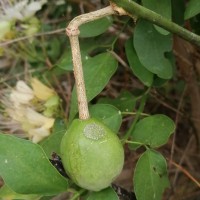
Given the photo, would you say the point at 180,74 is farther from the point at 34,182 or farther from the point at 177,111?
the point at 34,182

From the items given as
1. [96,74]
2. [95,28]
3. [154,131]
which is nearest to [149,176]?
[154,131]

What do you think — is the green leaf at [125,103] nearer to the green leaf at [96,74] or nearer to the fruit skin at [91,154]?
the green leaf at [96,74]

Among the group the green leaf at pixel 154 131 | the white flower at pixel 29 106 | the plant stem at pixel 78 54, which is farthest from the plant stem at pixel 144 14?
the white flower at pixel 29 106

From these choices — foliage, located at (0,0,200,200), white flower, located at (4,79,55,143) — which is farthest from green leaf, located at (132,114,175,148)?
white flower, located at (4,79,55,143)

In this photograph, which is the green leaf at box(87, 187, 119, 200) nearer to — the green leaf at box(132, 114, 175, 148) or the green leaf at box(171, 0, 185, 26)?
the green leaf at box(132, 114, 175, 148)

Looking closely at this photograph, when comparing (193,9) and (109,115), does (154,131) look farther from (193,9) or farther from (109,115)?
(193,9)
